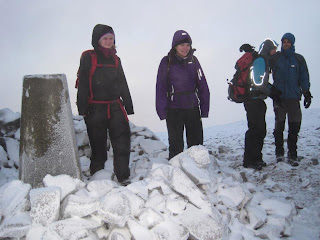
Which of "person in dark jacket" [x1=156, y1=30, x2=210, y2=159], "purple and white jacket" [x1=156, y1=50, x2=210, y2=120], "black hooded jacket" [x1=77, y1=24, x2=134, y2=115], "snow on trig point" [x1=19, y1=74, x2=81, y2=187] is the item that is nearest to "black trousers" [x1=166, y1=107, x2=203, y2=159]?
"person in dark jacket" [x1=156, y1=30, x2=210, y2=159]

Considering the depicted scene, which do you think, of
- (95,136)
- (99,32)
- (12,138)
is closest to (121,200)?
(95,136)

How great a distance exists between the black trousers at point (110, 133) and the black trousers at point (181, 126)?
0.74 meters

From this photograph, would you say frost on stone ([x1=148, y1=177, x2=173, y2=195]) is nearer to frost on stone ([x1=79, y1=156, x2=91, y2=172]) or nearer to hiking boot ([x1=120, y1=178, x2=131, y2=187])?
hiking boot ([x1=120, y1=178, x2=131, y2=187])

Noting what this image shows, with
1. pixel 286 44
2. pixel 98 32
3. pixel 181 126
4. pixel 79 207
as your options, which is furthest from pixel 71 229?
pixel 286 44

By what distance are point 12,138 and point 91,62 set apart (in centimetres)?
340

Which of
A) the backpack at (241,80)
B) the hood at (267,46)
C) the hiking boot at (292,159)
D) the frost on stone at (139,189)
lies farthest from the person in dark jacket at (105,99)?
the hiking boot at (292,159)

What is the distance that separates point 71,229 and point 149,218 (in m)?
0.75

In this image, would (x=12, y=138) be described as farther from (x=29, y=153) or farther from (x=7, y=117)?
(x=29, y=153)

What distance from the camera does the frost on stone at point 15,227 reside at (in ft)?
9.21

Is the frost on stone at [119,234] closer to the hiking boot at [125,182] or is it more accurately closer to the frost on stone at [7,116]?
the hiking boot at [125,182]

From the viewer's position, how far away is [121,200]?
3.06 m

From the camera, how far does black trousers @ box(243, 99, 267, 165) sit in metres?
5.61

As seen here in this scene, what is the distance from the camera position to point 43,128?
3787mm

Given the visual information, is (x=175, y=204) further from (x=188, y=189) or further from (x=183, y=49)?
(x=183, y=49)
